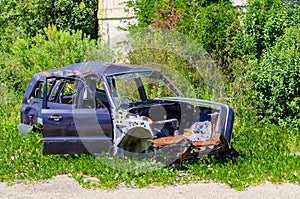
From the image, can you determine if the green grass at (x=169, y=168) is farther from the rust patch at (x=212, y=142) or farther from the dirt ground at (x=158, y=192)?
the rust patch at (x=212, y=142)

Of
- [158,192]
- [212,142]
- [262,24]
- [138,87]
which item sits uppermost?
[262,24]

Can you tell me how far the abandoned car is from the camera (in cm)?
825

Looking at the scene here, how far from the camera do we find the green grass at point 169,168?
7.79m

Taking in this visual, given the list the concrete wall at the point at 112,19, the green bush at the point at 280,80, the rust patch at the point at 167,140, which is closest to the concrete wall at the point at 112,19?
the concrete wall at the point at 112,19

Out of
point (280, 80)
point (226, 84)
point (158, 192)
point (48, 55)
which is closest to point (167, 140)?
point (158, 192)

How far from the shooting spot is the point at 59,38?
49.9ft

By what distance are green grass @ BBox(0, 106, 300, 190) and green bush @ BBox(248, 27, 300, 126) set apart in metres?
1.21

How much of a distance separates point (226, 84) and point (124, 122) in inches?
194

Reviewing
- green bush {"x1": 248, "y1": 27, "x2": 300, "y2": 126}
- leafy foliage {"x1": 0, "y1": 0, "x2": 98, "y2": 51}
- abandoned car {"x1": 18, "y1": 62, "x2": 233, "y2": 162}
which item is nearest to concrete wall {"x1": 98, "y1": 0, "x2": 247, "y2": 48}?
leafy foliage {"x1": 0, "y1": 0, "x2": 98, "y2": 51}

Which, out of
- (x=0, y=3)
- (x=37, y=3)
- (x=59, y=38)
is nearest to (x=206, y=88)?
(x=59, y=38)

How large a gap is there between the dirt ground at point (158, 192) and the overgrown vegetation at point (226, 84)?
0.18 m

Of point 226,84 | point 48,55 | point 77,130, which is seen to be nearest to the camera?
point 77,130

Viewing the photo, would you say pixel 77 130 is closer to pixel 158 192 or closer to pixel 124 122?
pixel 124 122

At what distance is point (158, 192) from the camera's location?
7379 millimetres
